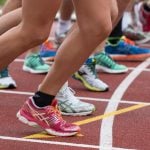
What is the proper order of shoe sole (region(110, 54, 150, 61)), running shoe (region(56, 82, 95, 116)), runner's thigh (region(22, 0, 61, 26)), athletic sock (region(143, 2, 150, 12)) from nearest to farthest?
1. runner's thigh (region(22, 0, 61, 26))
2. running shoe (region(56, 82, 95, 116))
3. shoe sole (region(110, 54, 150, 61))
4. athletic sock (region(143, 2, 150, 12))

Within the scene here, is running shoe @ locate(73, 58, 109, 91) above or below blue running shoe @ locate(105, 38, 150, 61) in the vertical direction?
above

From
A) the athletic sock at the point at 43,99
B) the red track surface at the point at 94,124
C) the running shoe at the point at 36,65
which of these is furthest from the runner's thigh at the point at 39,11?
the running shoe at the point at 36,65

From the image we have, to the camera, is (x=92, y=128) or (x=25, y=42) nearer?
(x=25, y=42)

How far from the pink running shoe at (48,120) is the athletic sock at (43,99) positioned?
0.03 m

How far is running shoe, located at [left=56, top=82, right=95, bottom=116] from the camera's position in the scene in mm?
4348

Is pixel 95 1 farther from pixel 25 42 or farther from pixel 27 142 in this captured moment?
pixel 27 142

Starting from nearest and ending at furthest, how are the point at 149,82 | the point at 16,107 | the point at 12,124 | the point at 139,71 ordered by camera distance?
the point at 12,124
the point at 16,107
the point at 149,82
the point at 139,71

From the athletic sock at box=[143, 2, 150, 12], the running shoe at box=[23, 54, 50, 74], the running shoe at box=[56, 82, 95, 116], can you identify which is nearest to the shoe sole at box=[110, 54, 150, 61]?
the running shoe at box=[23, 54, 50, 74]

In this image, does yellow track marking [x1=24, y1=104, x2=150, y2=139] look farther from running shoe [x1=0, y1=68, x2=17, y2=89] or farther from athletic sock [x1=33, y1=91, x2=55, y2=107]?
running shoe [x1=0, y1=68, x2=17, y2=89]

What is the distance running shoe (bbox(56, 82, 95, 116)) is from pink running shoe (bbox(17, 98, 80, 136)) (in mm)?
483

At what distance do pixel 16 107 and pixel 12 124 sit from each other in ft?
1.60

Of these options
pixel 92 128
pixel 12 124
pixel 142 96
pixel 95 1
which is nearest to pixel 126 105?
pixel 142 96

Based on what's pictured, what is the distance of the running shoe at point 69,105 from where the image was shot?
4.35m

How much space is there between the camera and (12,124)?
414 centimetres
